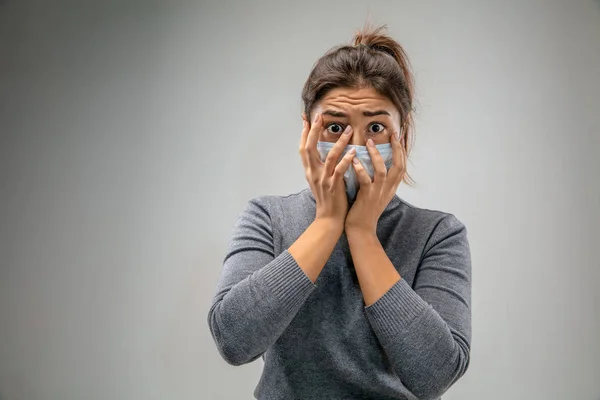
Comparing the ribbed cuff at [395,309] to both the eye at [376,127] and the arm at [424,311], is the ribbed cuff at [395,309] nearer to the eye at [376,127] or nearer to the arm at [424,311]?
the arm at [424,311]

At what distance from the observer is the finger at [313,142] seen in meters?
1.00

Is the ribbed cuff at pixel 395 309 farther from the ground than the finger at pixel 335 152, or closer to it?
closer to it

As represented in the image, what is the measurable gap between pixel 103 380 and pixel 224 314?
1.02 metres

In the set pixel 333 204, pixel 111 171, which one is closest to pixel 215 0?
pixel 111 171

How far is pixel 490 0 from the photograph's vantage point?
5.71ft

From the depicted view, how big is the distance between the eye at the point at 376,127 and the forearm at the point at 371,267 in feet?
0.62

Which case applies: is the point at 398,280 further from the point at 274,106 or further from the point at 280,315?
the point at 274,106

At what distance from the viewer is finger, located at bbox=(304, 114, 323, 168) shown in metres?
1.00

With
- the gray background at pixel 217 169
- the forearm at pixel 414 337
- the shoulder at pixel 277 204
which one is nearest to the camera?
the forearm at pixel 414 337

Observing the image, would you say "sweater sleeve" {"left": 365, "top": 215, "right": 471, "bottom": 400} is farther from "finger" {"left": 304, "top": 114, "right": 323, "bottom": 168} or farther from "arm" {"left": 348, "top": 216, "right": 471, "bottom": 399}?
"finger" {"left": 304, "top": 114, "right": 323, "bottom": 168}

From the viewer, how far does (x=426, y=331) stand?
86 cm

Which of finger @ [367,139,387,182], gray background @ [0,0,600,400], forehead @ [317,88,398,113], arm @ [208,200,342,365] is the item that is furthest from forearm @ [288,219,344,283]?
gray background @ [0,0,600,400]

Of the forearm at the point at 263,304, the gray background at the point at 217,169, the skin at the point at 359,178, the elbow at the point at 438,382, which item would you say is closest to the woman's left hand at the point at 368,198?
the skin at the point at 359,178

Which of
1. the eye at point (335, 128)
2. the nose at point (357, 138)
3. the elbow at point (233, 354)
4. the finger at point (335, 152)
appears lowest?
the elbow at point (233, 354)
